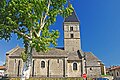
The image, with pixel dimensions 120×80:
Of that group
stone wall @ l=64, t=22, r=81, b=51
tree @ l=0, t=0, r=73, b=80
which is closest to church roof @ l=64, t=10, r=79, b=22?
stone wall @ l=64, t=22, r=81, b=51

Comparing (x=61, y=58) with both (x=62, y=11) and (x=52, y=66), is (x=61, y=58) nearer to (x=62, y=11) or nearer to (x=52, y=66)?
(x=52, y=66)

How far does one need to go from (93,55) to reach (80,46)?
4952 millimetres

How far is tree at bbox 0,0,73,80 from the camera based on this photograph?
18.3m

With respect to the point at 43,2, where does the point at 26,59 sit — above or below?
below

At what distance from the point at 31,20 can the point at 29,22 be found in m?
0.32

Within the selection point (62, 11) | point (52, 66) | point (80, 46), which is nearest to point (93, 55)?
point (80, 46)

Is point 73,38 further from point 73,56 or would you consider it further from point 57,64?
point 57,64

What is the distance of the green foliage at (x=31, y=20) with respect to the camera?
18328 mm

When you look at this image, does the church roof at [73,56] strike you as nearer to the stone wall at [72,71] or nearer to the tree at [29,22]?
the stone wall at [72,71]

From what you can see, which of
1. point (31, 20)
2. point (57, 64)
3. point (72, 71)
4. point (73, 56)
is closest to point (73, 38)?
point (73, 56)

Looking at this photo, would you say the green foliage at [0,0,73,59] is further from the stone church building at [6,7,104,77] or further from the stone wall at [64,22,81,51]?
the stone wall at [64,22,81,51]

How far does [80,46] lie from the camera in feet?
170

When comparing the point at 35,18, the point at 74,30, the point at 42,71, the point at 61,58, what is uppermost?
the point at 74,30

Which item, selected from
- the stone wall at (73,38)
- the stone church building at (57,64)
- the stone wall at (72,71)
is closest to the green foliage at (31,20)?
the stone church building at (57,64)
